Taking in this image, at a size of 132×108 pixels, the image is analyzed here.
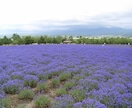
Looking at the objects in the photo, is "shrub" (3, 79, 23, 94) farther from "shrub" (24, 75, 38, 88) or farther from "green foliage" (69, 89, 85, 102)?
"green foliage" (69, 89, 85, 102)

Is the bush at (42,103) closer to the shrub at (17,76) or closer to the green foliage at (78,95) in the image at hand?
the green foliage at (78,95)

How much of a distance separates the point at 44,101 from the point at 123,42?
31.4 meters

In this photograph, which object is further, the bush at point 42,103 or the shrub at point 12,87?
the shrub at point 12,87

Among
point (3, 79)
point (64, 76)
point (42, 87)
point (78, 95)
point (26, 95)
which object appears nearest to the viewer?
point (78, 95)

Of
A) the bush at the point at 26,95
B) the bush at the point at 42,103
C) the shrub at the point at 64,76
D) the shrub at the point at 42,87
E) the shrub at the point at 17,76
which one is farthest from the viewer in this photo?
the shrub at the point at 64,76

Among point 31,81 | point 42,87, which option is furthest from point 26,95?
point 31,81

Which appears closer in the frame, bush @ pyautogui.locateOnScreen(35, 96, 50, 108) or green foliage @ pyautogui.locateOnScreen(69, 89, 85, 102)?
bush @ pyautogui.locateOnScreen(35, 96, 50, 108)

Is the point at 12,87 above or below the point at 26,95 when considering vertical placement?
above

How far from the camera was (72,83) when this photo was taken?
6.37 metres

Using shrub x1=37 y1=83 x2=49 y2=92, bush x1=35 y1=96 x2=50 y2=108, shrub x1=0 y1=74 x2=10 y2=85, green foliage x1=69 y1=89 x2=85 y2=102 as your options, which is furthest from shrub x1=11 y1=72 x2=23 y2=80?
green foliage x1=69 y1=89 x2=85 y2=102

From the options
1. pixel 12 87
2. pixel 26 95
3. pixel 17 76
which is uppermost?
pixel 17 76

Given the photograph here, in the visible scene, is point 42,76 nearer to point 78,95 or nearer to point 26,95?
point 26,95

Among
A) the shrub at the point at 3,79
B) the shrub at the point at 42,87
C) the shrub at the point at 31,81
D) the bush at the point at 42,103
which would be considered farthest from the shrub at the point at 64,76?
the bush at the point at 42,103

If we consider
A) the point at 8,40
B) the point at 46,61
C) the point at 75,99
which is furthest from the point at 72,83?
the point at 8,40
